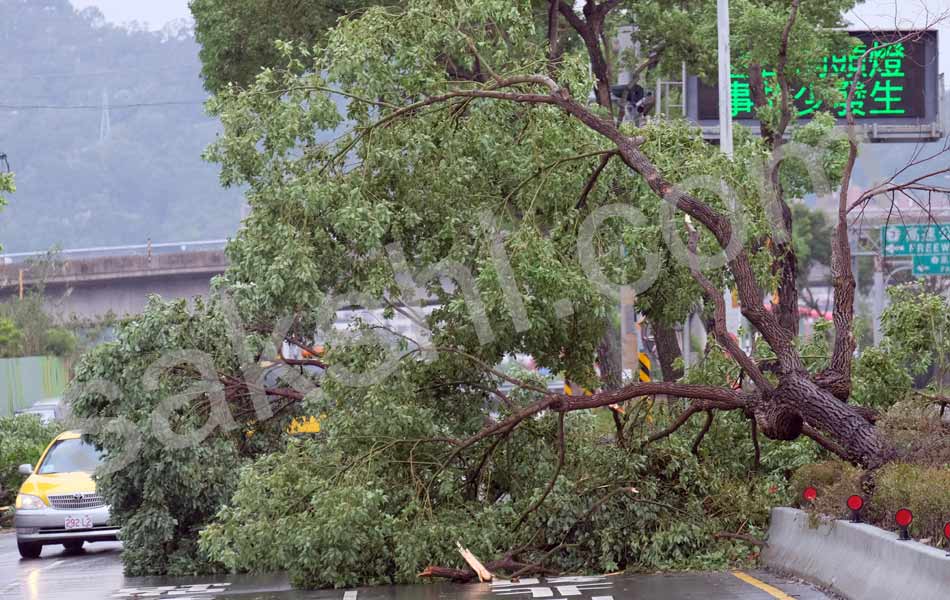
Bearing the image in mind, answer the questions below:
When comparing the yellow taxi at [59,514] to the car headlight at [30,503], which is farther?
the car headlight at [30,503]

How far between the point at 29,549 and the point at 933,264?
29.0 meters

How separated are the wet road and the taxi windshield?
11.9ft

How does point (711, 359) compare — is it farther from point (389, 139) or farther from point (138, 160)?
point (138, 160)

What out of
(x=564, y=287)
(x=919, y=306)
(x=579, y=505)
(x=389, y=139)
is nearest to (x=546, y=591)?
(x=579, y=505)

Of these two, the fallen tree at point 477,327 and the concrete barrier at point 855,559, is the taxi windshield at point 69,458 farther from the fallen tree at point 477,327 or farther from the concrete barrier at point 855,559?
the concrete barrier at point 855,559

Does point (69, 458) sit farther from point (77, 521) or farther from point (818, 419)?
point (818, 419)

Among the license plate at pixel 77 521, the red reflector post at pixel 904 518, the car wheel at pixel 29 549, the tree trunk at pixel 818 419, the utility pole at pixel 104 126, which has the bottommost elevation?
the car wheel at pixel 29 549

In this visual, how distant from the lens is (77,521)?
64.5 ft

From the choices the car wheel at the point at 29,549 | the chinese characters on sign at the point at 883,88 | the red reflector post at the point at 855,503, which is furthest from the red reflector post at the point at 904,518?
the chinese characters on sign at the point at 883,88

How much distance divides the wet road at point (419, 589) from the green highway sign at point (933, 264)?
29222 mm

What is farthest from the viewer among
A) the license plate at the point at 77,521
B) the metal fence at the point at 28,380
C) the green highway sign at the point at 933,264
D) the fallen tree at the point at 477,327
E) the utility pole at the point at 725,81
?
the metal fence at the point at 28,380

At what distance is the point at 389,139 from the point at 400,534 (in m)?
3.93

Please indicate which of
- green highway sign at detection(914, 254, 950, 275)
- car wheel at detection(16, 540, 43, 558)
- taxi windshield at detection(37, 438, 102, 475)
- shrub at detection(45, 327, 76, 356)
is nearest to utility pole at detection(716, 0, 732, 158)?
taxi windshield at detection(37, 438, 102, 475)

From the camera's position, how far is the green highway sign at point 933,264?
4062 cm
